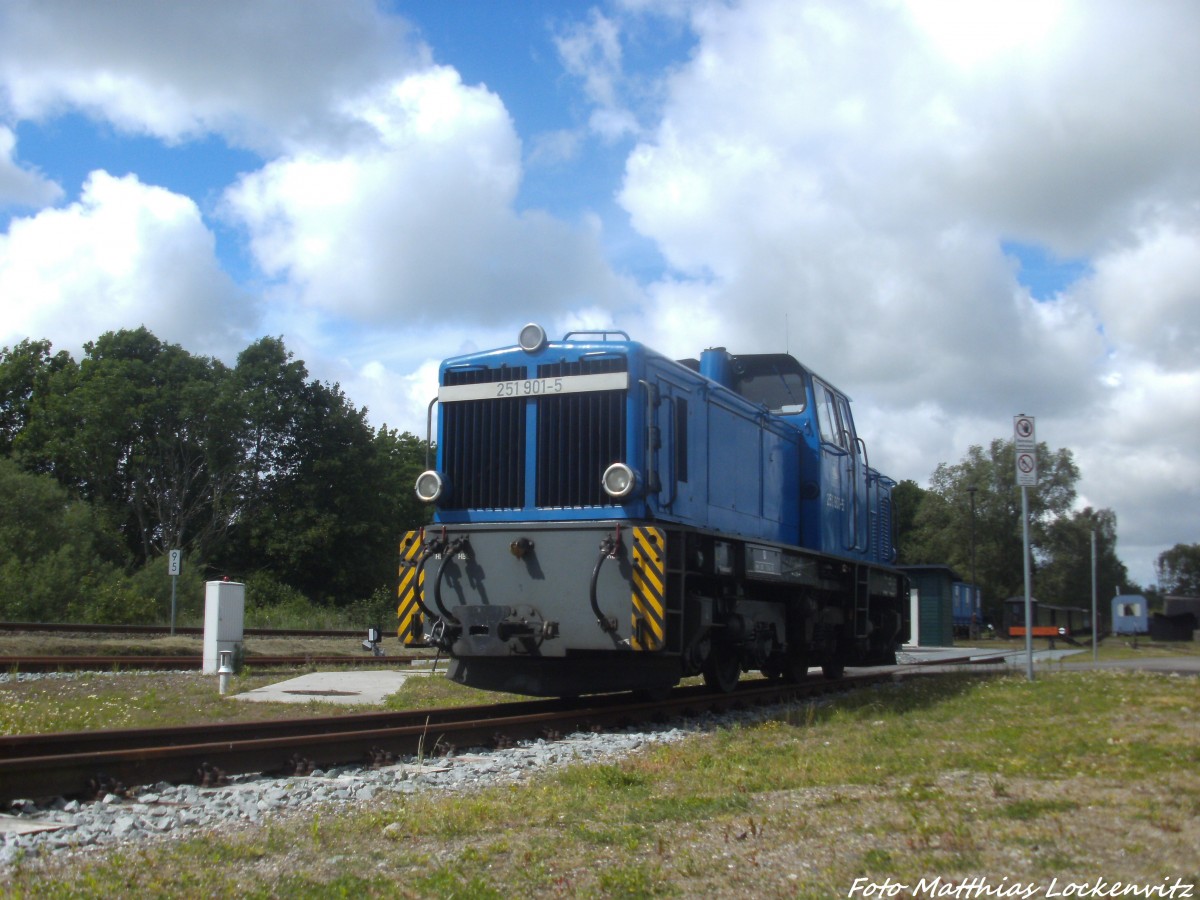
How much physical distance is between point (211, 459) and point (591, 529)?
39.6 metres

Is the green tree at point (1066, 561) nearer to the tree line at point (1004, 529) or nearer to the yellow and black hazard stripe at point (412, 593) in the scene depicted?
the tree line at point (1004, 529)

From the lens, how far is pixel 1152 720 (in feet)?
29.9

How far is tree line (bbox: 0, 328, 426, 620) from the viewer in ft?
144

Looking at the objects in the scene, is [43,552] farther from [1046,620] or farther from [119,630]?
[1046,620]

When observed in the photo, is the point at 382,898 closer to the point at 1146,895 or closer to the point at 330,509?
the point at 1146,895

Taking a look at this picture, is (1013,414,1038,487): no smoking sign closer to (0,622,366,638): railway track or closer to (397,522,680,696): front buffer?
(397,522,680,696): front buffer

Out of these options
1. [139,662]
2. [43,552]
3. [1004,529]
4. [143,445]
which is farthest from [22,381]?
[1004,529]

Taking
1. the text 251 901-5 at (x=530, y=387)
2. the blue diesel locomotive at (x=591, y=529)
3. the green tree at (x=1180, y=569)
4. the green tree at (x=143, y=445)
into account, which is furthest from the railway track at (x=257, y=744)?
the green tree at (x=1180, y=569)

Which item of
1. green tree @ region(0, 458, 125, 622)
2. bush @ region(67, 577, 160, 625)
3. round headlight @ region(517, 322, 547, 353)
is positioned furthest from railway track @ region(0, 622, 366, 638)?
round headlight @ region(517, 322, 547, 353)

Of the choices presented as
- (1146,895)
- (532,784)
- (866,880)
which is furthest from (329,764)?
(1146,895)

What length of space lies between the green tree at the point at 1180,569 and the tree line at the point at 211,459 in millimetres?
98943

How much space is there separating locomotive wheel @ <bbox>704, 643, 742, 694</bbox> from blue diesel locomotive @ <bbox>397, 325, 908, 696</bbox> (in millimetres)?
22

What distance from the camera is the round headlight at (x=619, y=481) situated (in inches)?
367

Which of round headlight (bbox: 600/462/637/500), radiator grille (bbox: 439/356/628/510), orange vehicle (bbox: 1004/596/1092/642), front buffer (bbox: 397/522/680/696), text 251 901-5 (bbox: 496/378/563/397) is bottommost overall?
Result: orange vehicle (bbox: 1004/596/1092/642)
